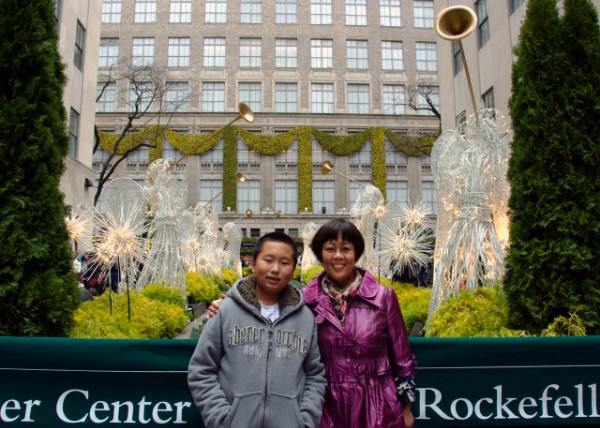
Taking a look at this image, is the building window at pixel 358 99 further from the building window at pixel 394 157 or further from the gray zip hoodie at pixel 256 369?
the gray zip hoodie at pixel 256 369

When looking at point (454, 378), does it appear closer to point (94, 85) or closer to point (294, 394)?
point (294, 394)

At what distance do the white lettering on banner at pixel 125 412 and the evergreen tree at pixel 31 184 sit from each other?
1.69 metres

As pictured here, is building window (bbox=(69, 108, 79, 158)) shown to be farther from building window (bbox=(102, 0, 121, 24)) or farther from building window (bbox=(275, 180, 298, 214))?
building window (bbox=(102, 0, 121, 24))

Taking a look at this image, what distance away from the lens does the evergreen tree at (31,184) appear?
4.48 meters

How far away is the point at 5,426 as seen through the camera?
10.2ft

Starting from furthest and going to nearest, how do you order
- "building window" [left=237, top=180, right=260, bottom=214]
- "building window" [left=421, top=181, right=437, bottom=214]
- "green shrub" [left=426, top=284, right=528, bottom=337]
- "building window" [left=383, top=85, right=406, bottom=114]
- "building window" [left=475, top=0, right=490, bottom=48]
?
1. "building window" [left=383, top=85, right=406, bottom=114]
2. "building window" [left=421, top=181, right=437, bottom=214]
3. "building window" [left=237, top=180, right=260, bottom=214]
4. "building window" [left=475, top=0, right=490, bottom=48]
5. "green shrub" [left=426, top=284, right=528, bottom=337]

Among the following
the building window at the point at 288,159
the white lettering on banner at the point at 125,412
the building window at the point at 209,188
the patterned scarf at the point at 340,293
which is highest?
the building window at the point at 288,159

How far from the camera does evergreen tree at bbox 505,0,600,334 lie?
4.41m

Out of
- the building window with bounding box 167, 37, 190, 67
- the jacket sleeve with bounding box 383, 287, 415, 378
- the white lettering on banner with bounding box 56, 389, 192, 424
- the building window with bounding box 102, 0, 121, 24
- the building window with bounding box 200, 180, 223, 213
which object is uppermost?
the building window with bounding box 102, 0, 121, 24

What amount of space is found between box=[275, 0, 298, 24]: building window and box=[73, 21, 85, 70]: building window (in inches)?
1504

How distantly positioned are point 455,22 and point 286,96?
4939cm

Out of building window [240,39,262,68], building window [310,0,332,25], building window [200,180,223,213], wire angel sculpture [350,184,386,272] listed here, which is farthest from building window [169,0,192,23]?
wire angel sculpture [350,184,386,272]

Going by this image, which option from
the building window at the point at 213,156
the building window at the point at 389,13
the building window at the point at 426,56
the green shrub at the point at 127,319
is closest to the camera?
the green shrub at the point at 127,319

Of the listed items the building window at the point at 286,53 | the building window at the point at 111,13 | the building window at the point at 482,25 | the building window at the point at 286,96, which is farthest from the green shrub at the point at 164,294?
the building window at the point at 111,13
